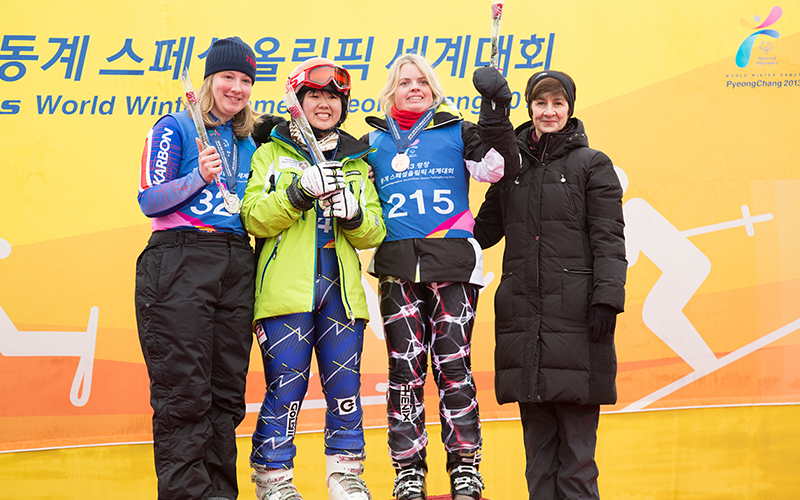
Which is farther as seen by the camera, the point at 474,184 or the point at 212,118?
the point at 474,184

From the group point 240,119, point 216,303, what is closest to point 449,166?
point 240,119

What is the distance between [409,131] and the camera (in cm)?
249

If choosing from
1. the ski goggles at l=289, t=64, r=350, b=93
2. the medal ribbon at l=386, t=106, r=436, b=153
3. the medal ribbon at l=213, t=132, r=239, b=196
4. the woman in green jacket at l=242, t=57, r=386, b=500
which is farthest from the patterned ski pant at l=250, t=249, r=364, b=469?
the ski goggles at l=289, t=64, r=350, b=93

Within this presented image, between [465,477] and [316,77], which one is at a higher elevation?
[316,77]

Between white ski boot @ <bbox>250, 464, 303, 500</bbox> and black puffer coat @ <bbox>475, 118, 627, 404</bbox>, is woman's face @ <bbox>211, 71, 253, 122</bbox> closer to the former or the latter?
black puffer coat @ <bbox>475, 118, 627, 404</bbox>

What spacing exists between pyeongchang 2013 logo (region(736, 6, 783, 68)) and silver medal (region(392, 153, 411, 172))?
2593 mm

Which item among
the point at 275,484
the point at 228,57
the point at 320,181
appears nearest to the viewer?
the point at 320,181

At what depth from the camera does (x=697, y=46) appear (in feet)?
12.4

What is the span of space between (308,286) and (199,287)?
38 cm

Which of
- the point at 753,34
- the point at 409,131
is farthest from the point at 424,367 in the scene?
the point at 753,34

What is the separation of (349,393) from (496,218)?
3.38 ft

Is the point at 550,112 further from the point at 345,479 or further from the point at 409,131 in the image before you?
the point at 345,479

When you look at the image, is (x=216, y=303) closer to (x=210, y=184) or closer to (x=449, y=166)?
(x=210, y=184)

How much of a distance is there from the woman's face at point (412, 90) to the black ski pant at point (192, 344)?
0.87 metres
